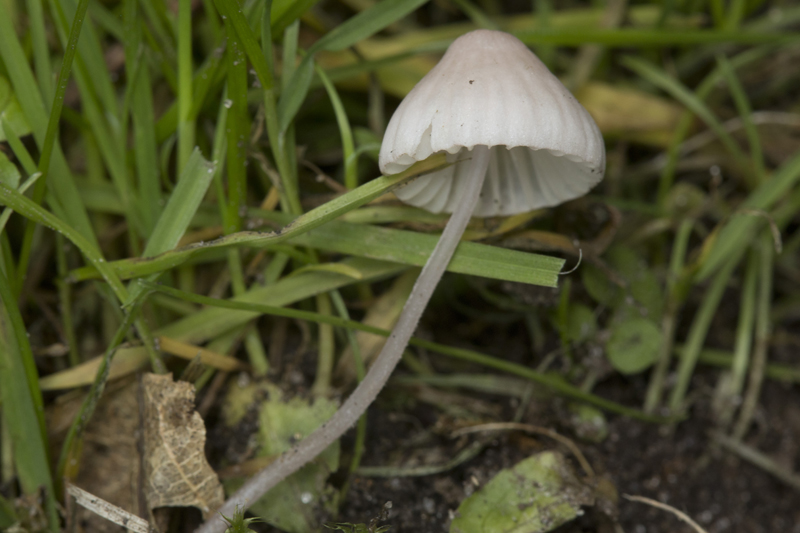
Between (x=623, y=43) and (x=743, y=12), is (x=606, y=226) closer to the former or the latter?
(x=623, y=43)

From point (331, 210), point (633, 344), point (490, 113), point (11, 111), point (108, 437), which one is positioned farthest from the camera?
point (633, 344)

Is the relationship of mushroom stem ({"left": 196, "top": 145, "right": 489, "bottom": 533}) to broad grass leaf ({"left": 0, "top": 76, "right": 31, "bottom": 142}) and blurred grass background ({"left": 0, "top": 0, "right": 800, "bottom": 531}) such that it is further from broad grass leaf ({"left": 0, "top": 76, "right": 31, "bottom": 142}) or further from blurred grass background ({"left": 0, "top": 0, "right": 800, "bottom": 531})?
broad grass leaf ({"left": 0, "top": 76, "right": 31, "bottom": 142})

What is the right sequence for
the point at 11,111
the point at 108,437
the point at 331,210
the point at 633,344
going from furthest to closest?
1. the point at 633,344
2. the point at 108,437
3. the point at 11,111
4. the point at 331,210

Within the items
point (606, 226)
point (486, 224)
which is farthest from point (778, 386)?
point (486, 224)

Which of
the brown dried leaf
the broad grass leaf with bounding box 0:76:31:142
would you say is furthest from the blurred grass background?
the brown dried leaf

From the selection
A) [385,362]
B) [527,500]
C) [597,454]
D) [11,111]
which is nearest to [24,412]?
[11,111]

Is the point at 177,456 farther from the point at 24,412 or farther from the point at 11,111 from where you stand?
the point at 11,111
